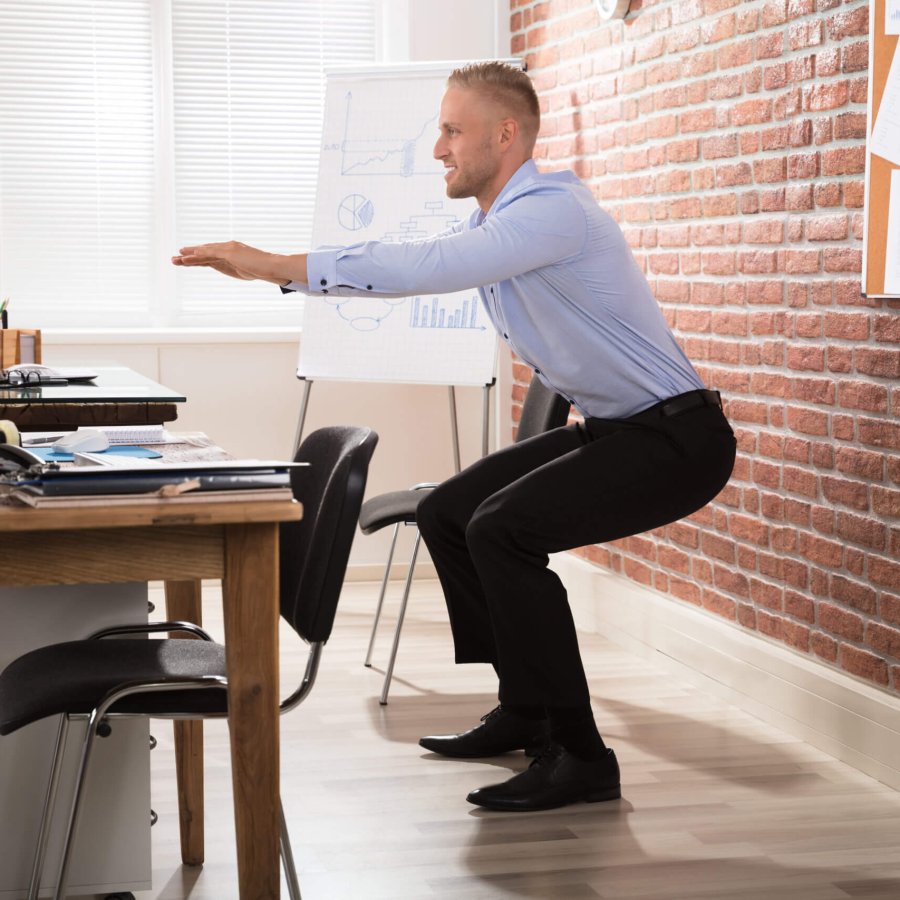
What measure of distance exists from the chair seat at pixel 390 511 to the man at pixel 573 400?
613mm

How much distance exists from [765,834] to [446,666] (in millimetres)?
1418

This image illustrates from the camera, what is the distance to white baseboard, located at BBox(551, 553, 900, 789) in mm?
2848

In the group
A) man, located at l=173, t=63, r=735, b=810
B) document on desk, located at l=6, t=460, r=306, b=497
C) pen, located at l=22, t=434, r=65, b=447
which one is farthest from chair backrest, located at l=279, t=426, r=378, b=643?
man, located at l=173, t=63, r=735, b=810

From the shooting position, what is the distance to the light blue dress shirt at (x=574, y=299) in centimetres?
263

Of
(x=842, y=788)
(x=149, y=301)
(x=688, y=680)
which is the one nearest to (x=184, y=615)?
(x=842, y=788)

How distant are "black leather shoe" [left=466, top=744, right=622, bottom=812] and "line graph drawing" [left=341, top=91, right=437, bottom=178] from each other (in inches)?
92.9

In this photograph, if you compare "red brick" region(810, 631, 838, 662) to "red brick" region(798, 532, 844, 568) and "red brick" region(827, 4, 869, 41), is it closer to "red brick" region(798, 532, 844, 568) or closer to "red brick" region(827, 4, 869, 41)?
"red brick" region(798, 532, 844, 568)

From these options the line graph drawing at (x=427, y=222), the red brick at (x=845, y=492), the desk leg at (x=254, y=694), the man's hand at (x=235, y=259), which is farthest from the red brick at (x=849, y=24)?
the desk leg at (x=254, y=694)

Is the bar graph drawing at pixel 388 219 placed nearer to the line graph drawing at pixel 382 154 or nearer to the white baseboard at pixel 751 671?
the line graph drawing at pixel 382 154

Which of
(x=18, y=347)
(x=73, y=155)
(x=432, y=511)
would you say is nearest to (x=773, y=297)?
(x=432, y=511)

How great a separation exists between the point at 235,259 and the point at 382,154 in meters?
2.39

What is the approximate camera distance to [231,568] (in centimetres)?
166

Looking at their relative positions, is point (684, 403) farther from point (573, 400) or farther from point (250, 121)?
point (250, 121)

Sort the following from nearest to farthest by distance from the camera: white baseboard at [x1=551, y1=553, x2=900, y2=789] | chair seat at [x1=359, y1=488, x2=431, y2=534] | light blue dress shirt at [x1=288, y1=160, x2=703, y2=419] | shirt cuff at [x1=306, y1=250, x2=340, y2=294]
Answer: shirt cuff at [x1=306, y1=250, x2=340, y2=294], light blue dress shirt at [x1=288, y1=160, x2=703, y2=419], white baseboard at [x1=551, y1=553, x2=900, y2=789], chair seat at [x1=359, y1=488, x2=431, y2=534]
